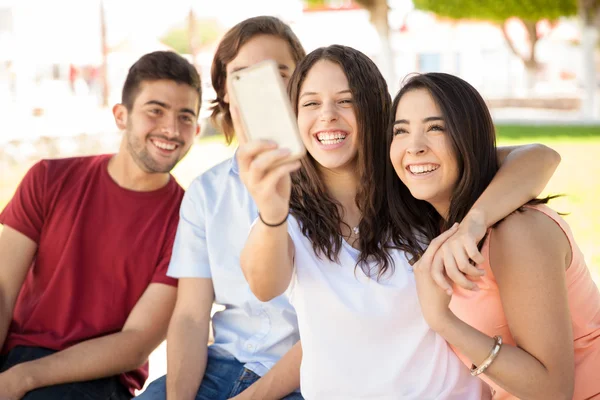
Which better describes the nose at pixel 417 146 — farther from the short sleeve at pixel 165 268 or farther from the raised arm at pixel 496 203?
the short sleeve at pixel 165 268

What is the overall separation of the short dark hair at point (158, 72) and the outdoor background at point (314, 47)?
0.34m

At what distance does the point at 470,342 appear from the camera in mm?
2127

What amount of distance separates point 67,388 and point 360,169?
1.52m

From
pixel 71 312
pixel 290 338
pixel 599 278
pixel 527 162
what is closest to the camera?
pixel 527 162

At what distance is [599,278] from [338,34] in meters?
35.3

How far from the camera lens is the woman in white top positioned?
236 centimetres

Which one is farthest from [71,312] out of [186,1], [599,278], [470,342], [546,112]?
[546,112]

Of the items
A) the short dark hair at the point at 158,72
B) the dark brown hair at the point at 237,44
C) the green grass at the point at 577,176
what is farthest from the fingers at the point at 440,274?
the green grass at the point at 577,176

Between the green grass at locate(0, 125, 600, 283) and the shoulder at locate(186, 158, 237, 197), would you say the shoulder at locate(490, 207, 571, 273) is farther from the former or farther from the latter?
the green grass at locate(0, 125, 600, 283)

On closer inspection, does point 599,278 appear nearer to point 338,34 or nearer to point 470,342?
point 470,342

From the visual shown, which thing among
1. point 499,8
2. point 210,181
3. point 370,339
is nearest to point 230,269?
point 210,181

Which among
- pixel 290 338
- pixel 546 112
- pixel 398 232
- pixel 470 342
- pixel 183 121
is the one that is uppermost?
pixel 183 121

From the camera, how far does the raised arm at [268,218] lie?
5.86 feet

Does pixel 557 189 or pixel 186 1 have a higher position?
pixel 186 1
